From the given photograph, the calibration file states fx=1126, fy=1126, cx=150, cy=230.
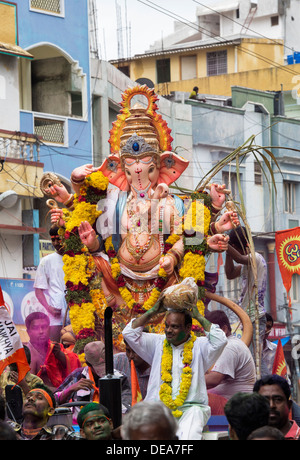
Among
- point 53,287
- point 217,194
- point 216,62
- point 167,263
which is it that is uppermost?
point 216,62

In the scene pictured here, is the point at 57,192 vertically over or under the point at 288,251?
over

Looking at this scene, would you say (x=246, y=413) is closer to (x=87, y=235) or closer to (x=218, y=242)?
(x=218, y=242)

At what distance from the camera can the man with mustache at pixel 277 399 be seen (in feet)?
23.3

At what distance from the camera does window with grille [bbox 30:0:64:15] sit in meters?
26.1

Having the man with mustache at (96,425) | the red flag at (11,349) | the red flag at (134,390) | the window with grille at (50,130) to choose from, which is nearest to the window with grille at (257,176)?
the window with grille at (50,130)

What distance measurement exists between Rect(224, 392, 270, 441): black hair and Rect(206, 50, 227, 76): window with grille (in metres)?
34.4

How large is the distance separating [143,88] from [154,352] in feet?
13.6

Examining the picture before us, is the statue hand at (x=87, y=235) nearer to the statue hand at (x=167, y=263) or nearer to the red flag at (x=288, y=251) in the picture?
the statue hand at (x=167, y=263)

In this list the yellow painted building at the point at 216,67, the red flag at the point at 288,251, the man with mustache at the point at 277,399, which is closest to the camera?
the man with mustache at the point at 277,399

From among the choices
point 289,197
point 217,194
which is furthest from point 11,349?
point 289,197

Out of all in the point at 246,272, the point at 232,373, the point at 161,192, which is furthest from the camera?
the point at 246,272

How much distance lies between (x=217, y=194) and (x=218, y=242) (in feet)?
1.85

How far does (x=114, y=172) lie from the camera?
1214 cm
